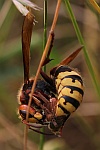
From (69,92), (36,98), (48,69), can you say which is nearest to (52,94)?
(36,98)

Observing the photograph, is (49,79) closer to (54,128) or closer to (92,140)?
(54,128)

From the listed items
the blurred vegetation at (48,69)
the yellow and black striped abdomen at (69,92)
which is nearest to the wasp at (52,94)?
the yellow and black striped abdomen at (69,92)

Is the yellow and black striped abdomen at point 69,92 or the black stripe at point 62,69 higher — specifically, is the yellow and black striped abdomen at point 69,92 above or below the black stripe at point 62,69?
below

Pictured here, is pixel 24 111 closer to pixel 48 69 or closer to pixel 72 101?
pixel 72 101

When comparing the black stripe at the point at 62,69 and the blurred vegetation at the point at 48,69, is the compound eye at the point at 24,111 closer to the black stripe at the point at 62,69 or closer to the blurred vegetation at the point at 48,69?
the black stripe at the point at 62,69

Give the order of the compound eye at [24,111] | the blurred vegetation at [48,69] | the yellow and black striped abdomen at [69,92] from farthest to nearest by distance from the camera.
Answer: the blurred vegetation at [48,69] → the compound eye at [24,111] → the yellow and black striped abdomen at [69,92]

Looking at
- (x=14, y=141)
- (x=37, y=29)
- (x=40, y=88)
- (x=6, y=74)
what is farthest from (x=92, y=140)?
(x=40, y=88)
